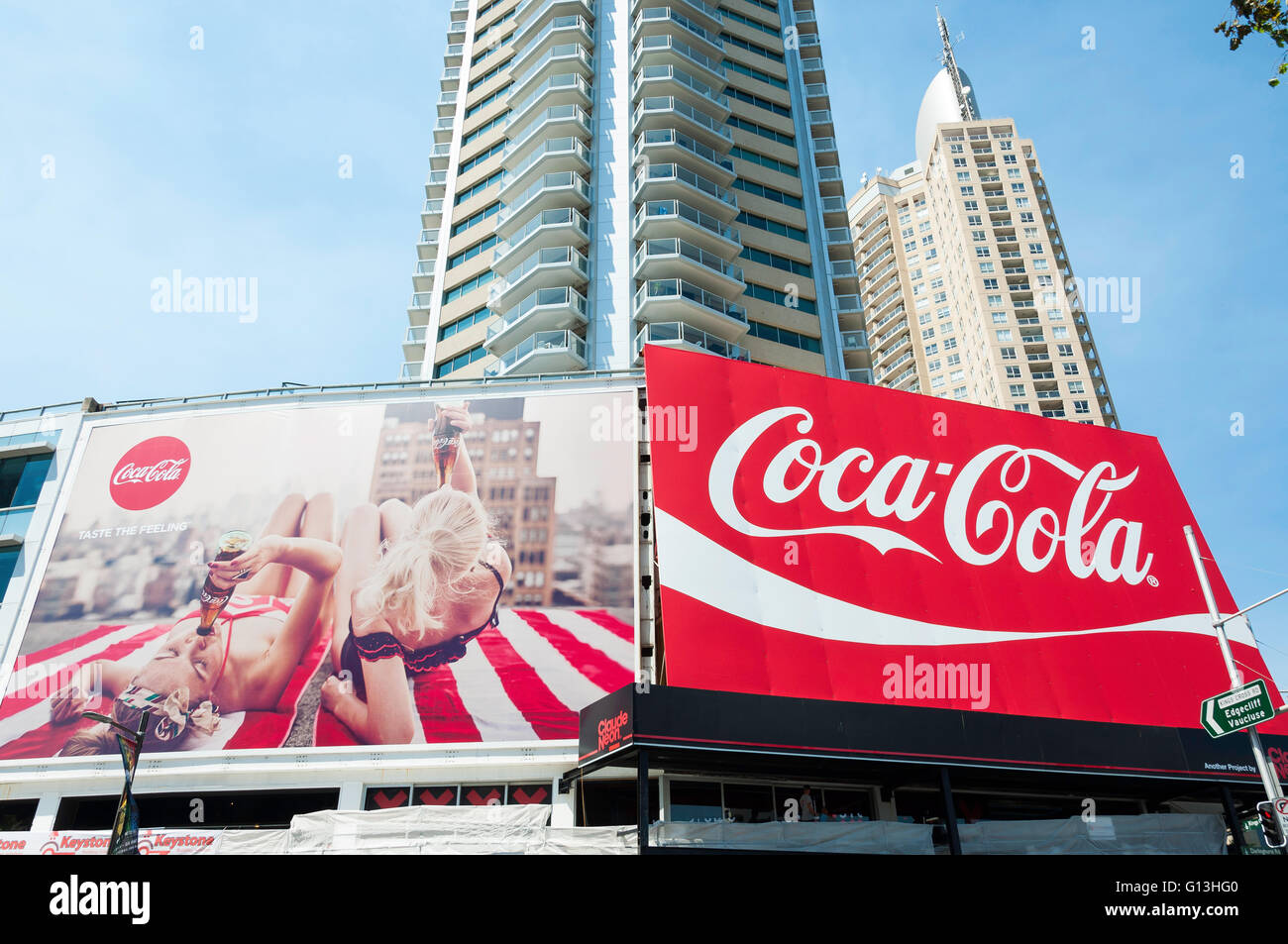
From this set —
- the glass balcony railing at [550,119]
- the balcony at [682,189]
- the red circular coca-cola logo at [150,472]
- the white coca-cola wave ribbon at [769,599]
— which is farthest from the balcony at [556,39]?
the white coca-cola wave ribbon at [769,599]

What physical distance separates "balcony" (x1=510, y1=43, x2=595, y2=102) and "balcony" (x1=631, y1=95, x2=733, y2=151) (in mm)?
4865

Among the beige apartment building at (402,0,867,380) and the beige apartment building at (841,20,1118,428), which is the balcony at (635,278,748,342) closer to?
the beige apartment building at (402,0,867,380)

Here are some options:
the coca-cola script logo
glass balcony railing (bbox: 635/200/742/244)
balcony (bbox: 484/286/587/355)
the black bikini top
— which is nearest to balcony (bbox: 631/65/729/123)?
glass balcony railing (bbox: 635/200/742/244)

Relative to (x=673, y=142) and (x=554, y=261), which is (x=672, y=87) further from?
(x=554, y=261)

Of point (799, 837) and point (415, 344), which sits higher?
point (415, 344)

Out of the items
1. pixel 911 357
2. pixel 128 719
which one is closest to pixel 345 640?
pixel 128 719

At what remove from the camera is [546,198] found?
1934 inches

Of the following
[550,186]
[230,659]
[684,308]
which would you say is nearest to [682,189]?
[550,186]

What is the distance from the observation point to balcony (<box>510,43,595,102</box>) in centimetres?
5372

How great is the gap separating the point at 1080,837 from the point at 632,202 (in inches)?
1565

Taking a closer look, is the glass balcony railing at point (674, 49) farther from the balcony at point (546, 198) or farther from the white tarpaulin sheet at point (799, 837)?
the white tarpaulin sheet at point (799, 837)

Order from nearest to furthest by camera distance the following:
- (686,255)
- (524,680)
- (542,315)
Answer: (524,680), (542,315), (686,255)
